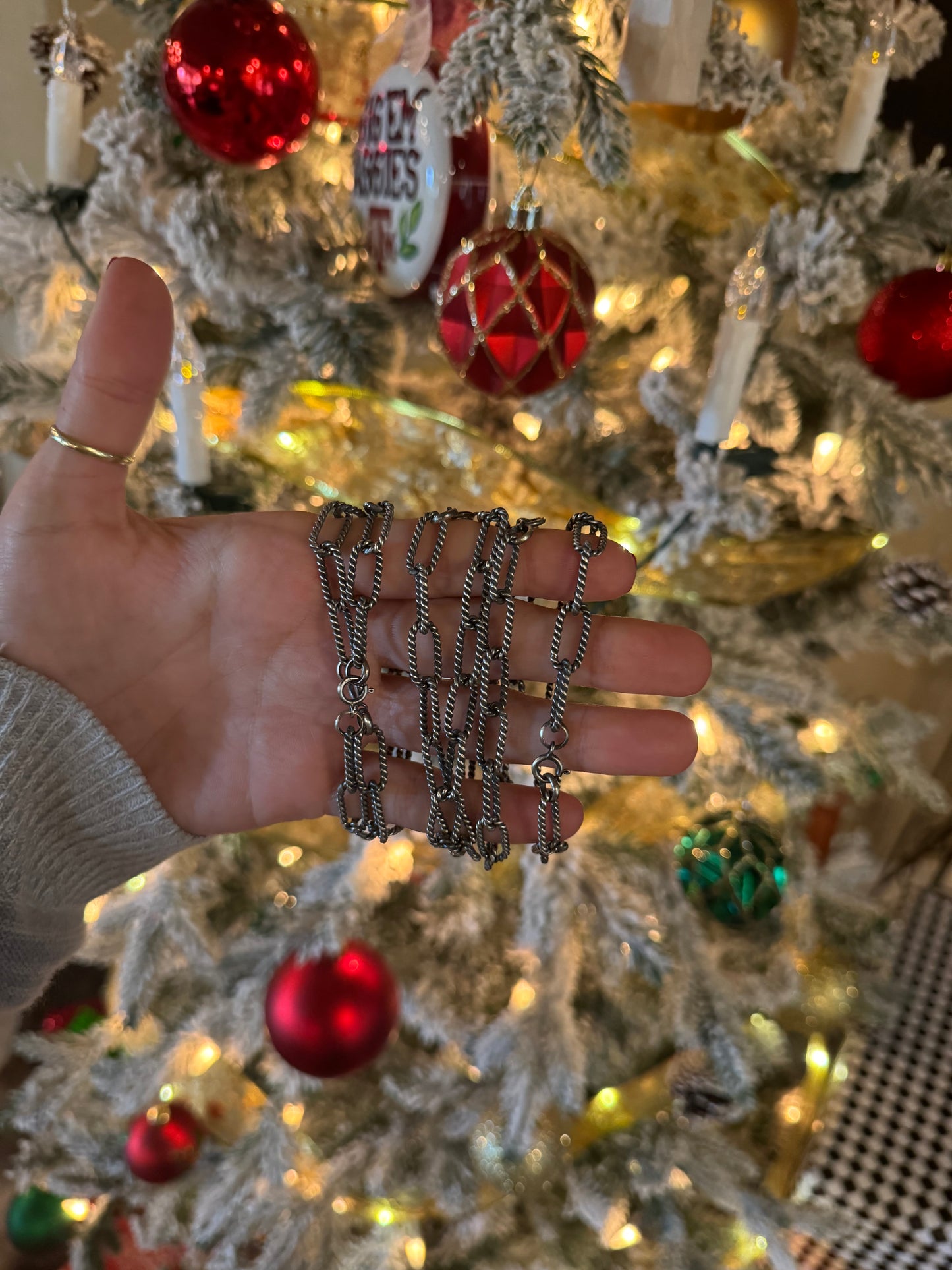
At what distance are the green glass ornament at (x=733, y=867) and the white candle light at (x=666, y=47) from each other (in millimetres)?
644

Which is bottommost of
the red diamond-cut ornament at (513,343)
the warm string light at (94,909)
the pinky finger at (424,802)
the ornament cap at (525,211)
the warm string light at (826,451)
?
the warm string light at (94,909)

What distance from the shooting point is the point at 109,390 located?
49cm

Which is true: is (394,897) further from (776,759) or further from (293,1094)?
(776,759)

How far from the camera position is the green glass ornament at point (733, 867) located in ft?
2.60

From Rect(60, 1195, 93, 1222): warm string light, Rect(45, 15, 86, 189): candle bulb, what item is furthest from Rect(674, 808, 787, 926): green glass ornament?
Rect(60, 1195, 93, 1222): warm string light

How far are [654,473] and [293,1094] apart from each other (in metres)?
0.81

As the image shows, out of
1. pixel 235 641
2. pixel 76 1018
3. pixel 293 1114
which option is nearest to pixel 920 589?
pixel 235 641

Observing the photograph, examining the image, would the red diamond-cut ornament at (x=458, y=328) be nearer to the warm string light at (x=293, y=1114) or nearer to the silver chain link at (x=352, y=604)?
the silver chain link at (x=352, y=604)

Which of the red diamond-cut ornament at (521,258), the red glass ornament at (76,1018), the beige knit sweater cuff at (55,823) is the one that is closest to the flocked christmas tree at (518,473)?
the red diamond-cut ornament at (521,258)

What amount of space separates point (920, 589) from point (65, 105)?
901mm

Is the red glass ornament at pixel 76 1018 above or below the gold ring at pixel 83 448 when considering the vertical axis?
below

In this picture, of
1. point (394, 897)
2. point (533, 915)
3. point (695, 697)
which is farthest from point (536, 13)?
point (394, 897)

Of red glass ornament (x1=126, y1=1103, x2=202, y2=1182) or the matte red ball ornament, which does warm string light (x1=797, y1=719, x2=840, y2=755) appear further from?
red glass ornament (x1=126, y1=1103, x2=202, y2=1182)

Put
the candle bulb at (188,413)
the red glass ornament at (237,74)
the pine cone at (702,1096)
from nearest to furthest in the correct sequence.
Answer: the red glass ornament at (237,74) → the candle bulb at (188,413) → the pine cone at (702,1096)
